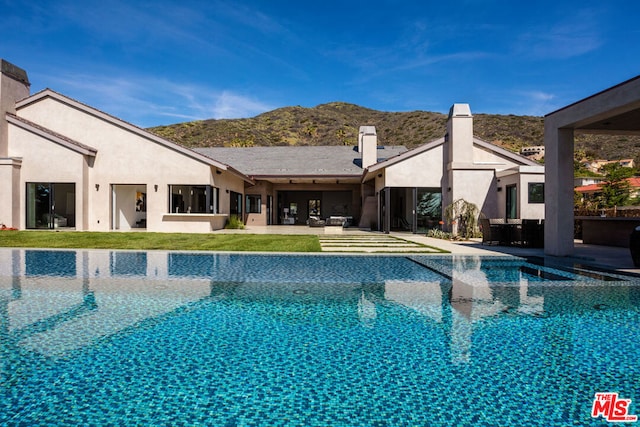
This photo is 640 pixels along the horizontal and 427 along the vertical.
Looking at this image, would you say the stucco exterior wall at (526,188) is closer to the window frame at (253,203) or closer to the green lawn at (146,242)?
the green lawn at (146,242)

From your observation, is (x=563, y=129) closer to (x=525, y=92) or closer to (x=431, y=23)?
(x=431, y=23)

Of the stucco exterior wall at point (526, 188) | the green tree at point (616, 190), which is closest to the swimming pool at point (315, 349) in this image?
the stucco exterior wall at point (526, 188)

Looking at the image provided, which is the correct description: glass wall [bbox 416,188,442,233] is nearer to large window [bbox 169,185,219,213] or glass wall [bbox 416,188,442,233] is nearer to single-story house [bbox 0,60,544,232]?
single-story house [bbox 0,60,544,232]

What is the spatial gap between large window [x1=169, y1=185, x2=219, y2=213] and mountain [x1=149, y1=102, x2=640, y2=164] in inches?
1572

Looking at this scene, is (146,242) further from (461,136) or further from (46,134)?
(461,136)

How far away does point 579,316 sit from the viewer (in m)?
5.61

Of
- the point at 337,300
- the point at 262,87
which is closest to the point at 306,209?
the point at 262,87

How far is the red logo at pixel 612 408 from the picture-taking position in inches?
114

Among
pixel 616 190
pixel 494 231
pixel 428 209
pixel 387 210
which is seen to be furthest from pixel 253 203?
pixel 616 190

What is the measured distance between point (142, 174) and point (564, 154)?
18488 millimetres

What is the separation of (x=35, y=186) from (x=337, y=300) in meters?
19.7

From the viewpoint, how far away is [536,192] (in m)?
18.0

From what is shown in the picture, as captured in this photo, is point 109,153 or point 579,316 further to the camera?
point 109,153

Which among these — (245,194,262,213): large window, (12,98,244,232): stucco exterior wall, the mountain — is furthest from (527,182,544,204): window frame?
the mountain
